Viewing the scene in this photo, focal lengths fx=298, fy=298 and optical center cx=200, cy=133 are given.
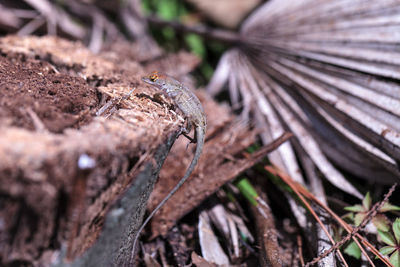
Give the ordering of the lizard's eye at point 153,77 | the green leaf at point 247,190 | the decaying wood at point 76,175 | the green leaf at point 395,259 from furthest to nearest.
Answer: the green leaf at point 247,190, the lizard's eye at point 153,77, the green leaf at point 395,259, the decaying wood at point 76,175

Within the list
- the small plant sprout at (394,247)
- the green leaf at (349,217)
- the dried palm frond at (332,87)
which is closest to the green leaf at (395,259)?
the small plant sprout at (394,247)

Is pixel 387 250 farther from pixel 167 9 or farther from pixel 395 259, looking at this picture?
pixel 167 9

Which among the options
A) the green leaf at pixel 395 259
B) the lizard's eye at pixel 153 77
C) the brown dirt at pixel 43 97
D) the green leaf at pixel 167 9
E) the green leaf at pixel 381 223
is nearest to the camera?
the brown dirt at pixel 43 97

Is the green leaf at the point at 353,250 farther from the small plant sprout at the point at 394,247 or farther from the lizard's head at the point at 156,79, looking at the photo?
the lizard's head at the point at 156,79

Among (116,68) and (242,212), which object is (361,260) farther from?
(116,68)

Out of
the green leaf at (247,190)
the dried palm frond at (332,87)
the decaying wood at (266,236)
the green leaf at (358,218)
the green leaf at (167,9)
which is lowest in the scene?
the green leaf at (358,218)

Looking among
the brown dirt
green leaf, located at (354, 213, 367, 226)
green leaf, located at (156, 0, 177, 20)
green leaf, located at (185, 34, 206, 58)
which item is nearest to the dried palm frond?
green leaf, located at (354, 213, 367, 226)

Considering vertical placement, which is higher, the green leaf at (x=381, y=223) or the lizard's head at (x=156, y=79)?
the lizard's head at (x=156, y=79)

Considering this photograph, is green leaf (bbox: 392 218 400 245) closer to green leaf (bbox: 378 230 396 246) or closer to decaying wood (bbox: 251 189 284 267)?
green leaf (bbox: 378 230 396 246)
